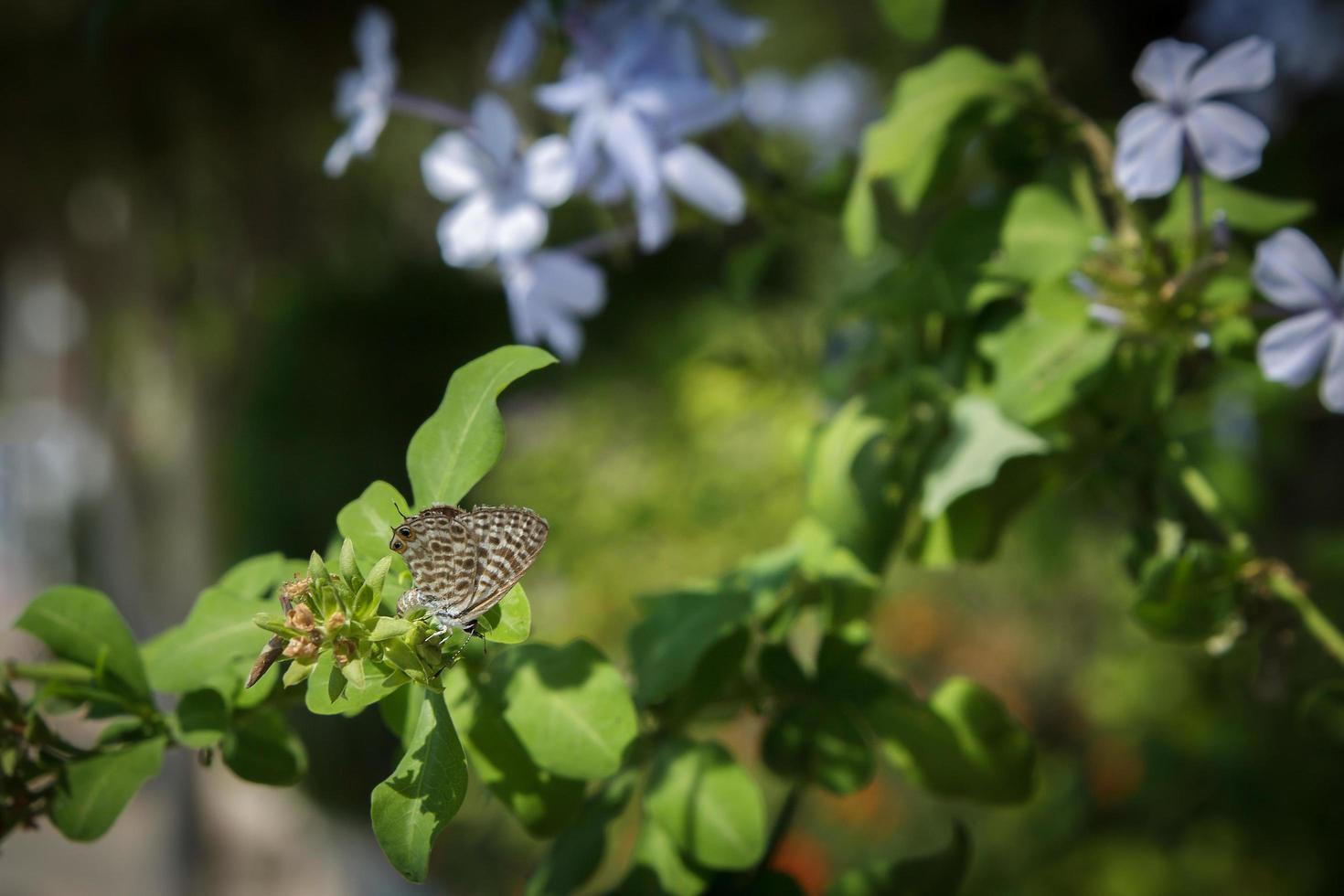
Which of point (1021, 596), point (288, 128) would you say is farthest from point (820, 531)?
point (1021, 596)

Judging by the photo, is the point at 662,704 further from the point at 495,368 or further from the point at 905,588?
the point at 905,588

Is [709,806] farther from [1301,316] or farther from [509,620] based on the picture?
[1301,316]

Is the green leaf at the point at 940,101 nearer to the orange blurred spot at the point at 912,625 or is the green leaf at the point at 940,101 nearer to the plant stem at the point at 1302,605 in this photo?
the plant stem at the point at 1302,605

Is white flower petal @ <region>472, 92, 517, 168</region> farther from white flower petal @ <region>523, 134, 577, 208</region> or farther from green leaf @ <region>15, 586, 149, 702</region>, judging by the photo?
green leaf @ <region>15, 586, 149, 702</region>

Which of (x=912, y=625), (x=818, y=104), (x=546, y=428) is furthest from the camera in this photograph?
(x=546, y=428)

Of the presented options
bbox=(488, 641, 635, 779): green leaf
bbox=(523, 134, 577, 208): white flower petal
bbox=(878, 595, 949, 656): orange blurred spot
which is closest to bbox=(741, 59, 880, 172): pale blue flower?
bbox=(523, 134, 577, 208): white flower petal

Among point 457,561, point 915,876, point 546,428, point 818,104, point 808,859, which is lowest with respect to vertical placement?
point 808,859

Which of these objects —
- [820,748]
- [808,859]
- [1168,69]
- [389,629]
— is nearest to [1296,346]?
[1168,69]
